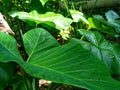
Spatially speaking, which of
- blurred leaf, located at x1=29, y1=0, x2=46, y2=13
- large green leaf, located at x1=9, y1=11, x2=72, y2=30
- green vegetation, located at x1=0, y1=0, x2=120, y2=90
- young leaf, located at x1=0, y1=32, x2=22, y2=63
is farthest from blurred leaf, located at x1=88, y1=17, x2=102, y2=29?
young leaf, located at x1=0, y1=32, x2=22, y2=63

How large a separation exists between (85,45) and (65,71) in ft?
1.63

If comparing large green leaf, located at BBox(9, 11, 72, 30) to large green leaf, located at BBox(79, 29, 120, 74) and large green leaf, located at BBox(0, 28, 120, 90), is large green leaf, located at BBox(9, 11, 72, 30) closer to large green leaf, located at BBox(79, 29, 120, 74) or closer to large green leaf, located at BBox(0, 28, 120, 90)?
large green leaf, located at BBox(79, 29, 120, 74)

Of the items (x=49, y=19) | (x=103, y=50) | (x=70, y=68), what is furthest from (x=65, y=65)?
(x=49, y=19)

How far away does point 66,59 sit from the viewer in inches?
41.4

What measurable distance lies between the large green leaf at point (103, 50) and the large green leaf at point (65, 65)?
0.95 feet

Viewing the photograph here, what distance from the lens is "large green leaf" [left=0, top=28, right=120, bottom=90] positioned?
0.88 metres

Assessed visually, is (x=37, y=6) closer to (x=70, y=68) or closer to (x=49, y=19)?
(x=49, y=19)

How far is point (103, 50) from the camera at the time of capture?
1434 mm

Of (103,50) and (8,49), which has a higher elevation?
(8,49)

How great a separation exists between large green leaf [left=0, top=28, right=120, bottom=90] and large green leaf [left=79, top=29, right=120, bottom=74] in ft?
0.95

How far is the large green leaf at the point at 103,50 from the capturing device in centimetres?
141

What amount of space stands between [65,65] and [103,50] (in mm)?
476

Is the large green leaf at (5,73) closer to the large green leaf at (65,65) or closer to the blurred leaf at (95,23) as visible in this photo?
the large green leaf at (65,65)

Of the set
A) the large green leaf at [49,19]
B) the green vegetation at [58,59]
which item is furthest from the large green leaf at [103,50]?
the large green leaf at [49,19]
